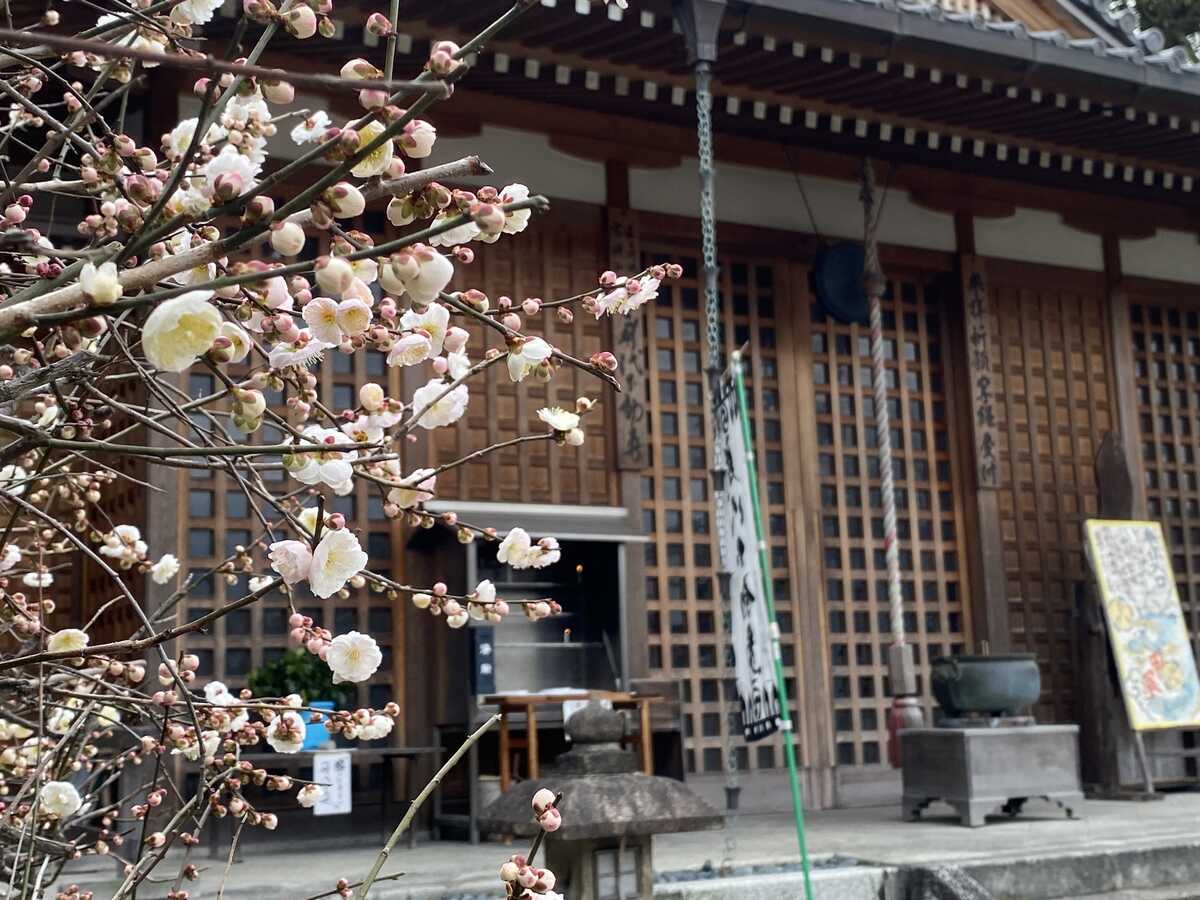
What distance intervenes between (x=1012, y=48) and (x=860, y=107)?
3.07 ft

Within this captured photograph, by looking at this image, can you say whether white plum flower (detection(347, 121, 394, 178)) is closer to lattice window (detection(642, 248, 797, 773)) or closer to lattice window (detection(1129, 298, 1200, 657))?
lattice window (detection(642, 248, 797, 773))

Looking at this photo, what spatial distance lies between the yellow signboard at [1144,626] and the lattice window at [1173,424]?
1197 millimetres

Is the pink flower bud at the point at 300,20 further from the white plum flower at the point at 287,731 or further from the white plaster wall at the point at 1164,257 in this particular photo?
the white plaster wall at the point at 1164,257

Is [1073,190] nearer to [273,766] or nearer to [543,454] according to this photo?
[543,454]

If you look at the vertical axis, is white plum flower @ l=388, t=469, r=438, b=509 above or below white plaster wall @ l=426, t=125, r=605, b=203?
below

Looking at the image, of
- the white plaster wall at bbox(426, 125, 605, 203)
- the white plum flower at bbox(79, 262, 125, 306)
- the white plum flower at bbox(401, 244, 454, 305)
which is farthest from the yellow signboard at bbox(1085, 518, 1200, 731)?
the white plum flower at bbox(79, 262, 125, 306)

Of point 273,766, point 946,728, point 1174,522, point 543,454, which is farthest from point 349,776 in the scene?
point 1174,522

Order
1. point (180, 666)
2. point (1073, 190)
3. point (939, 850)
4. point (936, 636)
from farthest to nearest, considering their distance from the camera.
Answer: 1. point (1073, 190)
2. point (936, 636)
3. point (939, 850)
4. point (180, 666)

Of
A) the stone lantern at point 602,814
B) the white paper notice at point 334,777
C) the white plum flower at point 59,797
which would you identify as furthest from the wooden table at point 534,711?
the white plum flower at point 59,797

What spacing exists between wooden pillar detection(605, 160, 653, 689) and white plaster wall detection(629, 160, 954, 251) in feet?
0.66

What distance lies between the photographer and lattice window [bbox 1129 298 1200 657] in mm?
9961

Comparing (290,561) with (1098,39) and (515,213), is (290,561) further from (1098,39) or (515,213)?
(1098,39)

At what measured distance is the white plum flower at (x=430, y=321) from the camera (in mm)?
1908

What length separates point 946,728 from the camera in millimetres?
7594
